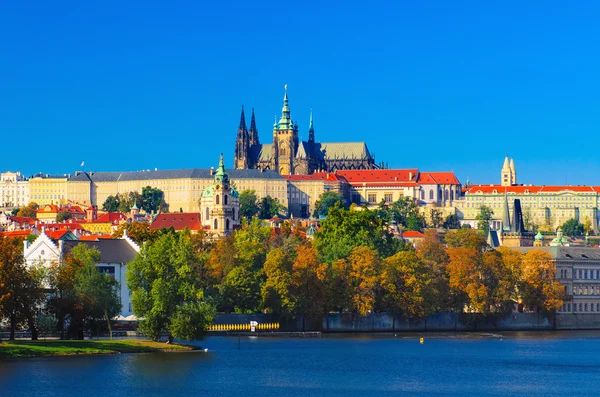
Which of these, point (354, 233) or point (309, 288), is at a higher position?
point (354, 233)

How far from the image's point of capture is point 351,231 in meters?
130

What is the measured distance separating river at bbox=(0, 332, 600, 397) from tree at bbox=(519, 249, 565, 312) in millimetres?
25008

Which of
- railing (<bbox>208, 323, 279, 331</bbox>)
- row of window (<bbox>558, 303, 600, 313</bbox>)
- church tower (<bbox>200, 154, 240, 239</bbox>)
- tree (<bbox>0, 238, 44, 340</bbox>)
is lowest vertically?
railing (<bbox>208, 323, 279, 331</bbox>)

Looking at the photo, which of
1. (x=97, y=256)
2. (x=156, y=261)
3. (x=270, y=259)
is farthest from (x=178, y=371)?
(x=270, y=259)

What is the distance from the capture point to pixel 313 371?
75.2m

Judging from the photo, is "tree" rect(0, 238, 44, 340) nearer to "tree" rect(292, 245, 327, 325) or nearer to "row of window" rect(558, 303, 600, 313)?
"tree" rect(292, 245, 327, 325)

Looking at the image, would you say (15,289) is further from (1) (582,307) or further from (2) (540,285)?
(1) (582,307)

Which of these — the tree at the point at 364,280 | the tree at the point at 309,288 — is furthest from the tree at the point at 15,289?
the tree at the point at 364,280

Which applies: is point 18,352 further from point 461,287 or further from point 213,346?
point 461,287

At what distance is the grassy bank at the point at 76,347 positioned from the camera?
7344 centimetres

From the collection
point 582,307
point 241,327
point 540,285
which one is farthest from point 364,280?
point 582,307

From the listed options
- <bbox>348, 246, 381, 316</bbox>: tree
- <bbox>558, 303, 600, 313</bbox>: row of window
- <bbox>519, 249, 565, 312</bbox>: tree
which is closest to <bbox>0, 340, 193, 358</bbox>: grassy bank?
<bbox>348, 246, 381, 316</bbox>: tree

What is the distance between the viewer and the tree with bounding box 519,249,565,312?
120m

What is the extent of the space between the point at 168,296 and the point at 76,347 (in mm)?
5350
